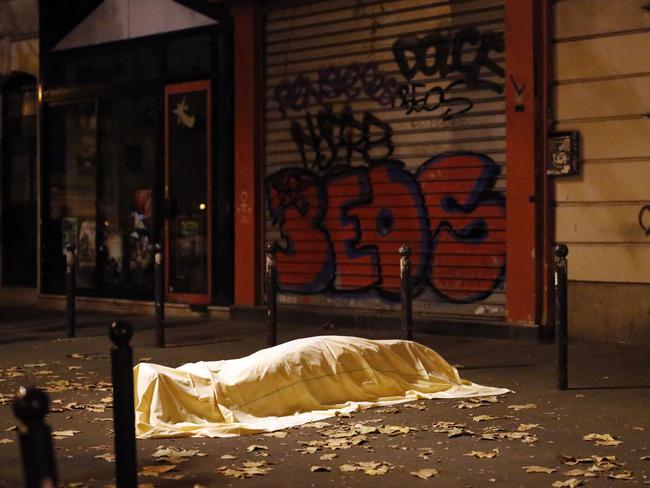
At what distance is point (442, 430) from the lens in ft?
22.7

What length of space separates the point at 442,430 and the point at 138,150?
34.8 ft

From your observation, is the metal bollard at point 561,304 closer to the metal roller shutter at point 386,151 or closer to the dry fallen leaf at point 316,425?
the dry fallen leaf at point 316,425

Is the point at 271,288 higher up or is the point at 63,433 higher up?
the point at 271,288

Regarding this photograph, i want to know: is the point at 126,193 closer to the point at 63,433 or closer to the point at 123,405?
the point at 63,433

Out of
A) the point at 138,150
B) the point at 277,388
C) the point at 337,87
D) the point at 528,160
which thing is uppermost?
the point at 337,87

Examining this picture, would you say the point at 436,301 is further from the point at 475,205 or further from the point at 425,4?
the point at 425,4

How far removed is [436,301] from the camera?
41.7 feet

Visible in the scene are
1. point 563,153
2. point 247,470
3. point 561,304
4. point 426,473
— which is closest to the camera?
point 426,473

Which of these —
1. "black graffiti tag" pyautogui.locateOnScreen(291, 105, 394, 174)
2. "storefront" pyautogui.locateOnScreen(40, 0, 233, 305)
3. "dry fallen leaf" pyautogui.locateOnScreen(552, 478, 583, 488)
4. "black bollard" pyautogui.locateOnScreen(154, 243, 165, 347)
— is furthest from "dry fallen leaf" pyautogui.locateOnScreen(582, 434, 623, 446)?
"storefront" pyautogui.locateOnScreen(40, 0, 233, 305)

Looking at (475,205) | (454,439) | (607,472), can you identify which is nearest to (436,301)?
(475,205)

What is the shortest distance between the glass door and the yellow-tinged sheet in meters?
7.42

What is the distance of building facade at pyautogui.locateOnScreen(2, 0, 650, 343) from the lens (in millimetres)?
11250

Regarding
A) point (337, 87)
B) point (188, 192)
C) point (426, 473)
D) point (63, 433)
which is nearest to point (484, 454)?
point (426, 473)

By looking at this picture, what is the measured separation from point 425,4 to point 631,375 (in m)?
5.76
